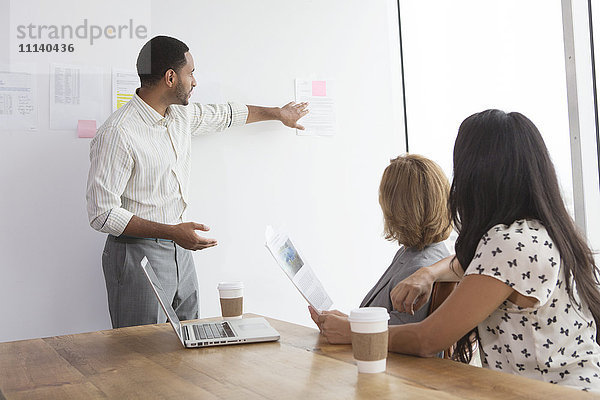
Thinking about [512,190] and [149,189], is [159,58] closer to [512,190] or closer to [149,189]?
[149,189]

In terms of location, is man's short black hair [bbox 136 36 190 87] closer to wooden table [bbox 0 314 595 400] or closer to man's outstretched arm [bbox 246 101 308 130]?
man's outstretched arm [bbox 246 101 308 130]

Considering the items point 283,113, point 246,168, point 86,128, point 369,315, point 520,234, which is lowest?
point 369,315

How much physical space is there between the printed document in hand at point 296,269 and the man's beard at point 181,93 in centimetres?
116

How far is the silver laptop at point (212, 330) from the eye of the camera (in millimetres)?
1540

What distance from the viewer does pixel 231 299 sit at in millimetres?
1939

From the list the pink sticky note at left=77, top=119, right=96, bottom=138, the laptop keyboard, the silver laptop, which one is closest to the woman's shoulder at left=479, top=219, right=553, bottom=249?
the silver laptop

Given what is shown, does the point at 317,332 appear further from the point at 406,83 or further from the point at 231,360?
the point at 406,83

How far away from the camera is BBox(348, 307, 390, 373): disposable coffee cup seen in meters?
1.17

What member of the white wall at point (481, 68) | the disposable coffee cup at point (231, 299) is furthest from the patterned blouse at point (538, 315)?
the disposable coffee cup at point (231, 299)

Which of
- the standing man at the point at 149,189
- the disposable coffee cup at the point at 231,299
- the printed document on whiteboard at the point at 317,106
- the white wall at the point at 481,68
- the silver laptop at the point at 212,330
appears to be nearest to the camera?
the silver laptop at the point at 212,330

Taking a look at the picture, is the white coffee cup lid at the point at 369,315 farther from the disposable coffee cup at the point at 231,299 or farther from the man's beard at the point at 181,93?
the man's beard at the point at 181,93

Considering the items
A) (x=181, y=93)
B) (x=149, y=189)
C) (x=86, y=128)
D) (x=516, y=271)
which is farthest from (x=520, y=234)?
(x=86, y=128)

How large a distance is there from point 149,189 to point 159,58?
602mm

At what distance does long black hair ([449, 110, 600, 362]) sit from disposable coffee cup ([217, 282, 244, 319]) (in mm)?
782
